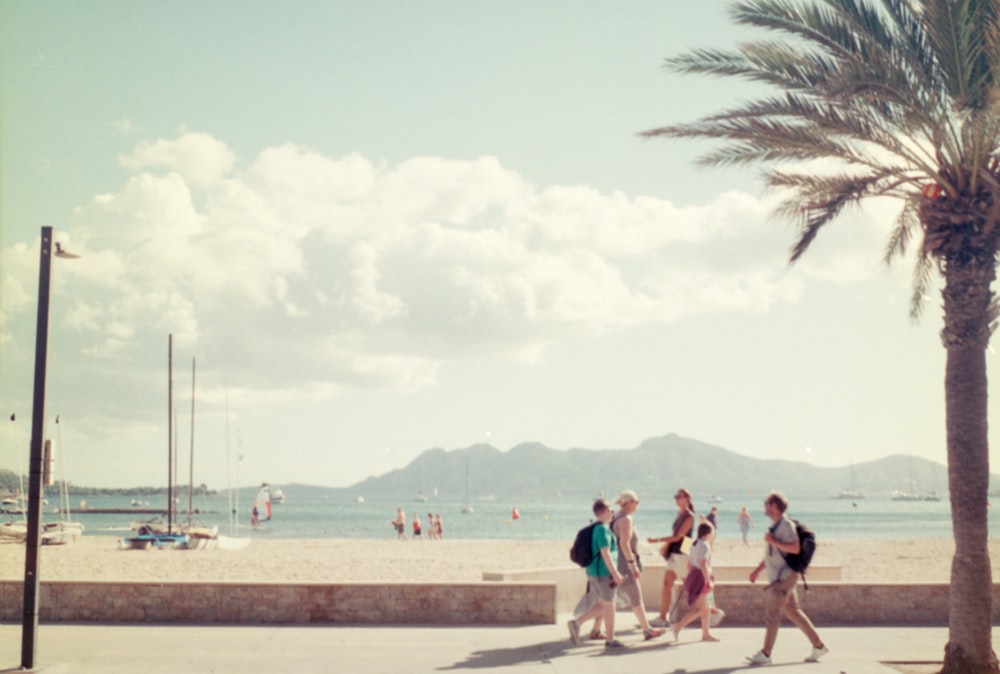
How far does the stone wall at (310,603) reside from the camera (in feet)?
36.5

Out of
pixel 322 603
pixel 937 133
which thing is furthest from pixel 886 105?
pixel 322 603

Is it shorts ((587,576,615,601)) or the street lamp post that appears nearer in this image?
the street lamp post

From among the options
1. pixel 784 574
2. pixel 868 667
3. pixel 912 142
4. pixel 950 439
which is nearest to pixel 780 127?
pixel 912 142

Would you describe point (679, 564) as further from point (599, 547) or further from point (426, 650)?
point (426, 650)

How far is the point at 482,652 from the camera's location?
9.30 m

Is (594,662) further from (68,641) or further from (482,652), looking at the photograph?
(68,641)

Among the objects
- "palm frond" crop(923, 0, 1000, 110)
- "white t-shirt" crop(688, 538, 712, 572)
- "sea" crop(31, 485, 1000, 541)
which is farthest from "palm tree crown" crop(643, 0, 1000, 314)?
"sea" crop(31, 485, 1000, 541)

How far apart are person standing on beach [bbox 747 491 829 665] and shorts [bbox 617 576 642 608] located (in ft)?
4.55

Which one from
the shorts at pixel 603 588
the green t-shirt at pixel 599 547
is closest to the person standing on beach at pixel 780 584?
the shorts at pixel 603 588

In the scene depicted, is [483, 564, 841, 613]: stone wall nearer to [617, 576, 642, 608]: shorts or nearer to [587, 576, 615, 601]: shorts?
[617, 576, 642, 608]: shorts

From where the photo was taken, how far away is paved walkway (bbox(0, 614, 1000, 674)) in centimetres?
855

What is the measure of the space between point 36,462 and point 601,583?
212 inches

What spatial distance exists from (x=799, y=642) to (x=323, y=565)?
20.3 metres

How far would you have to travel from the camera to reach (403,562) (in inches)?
1232
